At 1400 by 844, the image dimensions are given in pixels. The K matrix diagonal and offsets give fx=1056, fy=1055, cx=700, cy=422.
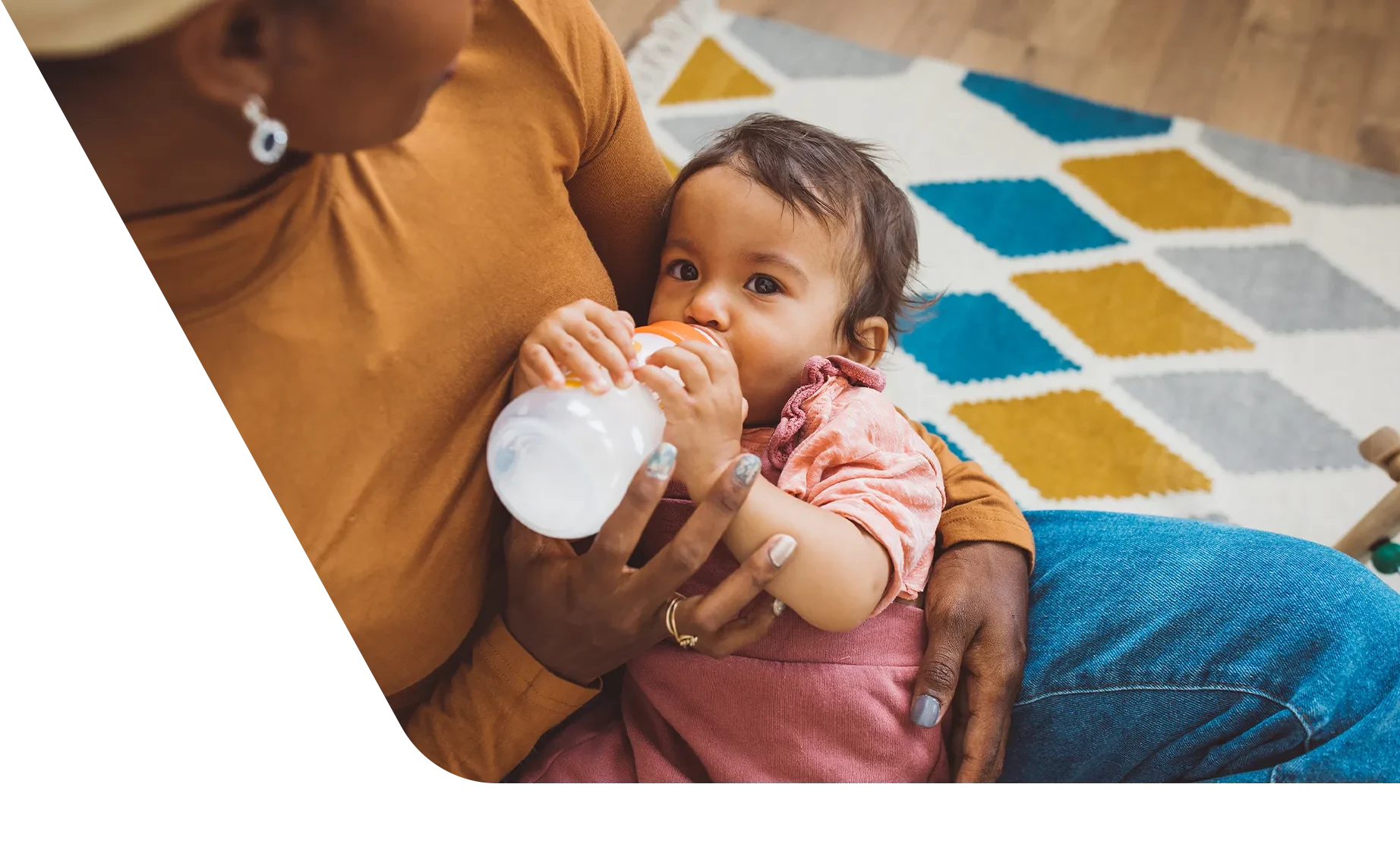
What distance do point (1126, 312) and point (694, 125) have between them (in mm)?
834

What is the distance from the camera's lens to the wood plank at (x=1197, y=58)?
2.17m

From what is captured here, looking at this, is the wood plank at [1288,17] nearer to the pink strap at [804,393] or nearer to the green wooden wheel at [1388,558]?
the green wooden wheel at [1388,558]

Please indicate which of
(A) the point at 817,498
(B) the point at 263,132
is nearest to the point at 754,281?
(A) the point at 817,498

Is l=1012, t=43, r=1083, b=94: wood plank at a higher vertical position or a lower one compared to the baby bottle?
lower

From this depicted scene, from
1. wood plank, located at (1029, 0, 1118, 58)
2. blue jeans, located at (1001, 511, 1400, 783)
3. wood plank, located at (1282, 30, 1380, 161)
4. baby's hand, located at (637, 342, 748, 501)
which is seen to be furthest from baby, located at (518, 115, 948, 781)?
wood plank, located at (1282, 30, 1380, 161)

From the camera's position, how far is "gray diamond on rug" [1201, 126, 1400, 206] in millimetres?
2043

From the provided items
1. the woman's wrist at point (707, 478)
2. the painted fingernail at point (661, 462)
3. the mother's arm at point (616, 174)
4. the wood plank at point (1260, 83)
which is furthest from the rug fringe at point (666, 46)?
the painted fingernail at point (661, 462)

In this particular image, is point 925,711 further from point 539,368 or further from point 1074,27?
point 1074,27

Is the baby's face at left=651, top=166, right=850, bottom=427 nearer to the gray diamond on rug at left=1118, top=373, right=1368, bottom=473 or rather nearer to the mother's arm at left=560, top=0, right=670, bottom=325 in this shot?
the mother's arm at left=560, top=0, right=670, bottom=325

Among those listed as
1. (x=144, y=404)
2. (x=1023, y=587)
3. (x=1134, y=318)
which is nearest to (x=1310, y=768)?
(x=1023, y=587)

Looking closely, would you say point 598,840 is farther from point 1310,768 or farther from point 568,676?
point 1310,768

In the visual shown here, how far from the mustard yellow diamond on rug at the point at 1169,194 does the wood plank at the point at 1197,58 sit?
0.52 ft

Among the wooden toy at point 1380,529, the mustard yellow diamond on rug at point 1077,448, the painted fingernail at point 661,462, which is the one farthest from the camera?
the mustard yellow diamond on rug at point 1077,448

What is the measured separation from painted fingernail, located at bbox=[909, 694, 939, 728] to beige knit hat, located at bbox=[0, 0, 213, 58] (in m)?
0.70
